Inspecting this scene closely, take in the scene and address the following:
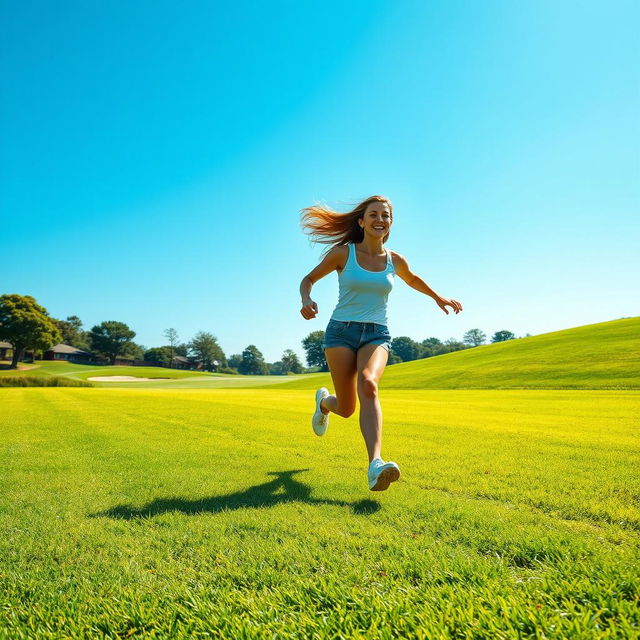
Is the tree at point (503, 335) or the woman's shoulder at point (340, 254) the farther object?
the tree at point (503, 335)

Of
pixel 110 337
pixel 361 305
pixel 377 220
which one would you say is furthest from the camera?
pixel 110 337

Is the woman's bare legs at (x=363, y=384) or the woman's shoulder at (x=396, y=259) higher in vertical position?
the woman's shoulder at (x=396, y=259)

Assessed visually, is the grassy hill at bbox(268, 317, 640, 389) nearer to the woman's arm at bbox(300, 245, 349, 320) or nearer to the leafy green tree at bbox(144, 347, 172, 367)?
the woman's arm at bbox(300, 245, 349, 320)

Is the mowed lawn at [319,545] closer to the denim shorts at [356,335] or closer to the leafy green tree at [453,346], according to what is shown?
the denim shorts at [356,335]

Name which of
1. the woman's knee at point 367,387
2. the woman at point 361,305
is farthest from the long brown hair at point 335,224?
the woman's knee at point 367,387

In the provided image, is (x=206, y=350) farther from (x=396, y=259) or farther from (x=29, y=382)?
(x=396, y=259)

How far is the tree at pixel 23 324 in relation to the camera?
2911 inches

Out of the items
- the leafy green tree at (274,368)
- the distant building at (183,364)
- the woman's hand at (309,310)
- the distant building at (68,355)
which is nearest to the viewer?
the woman's hand at (309,310)

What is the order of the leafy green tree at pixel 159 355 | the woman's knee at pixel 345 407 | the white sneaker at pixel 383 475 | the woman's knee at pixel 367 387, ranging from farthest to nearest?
the leafy green tree at pixel 159 355 → the woman's knee at pixel 345 407 → the woman's knee at pixel 367 387 → the white sneaker at pixel 383 475

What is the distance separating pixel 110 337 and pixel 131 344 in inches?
394

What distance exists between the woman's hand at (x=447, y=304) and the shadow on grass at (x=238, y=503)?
3.02 m

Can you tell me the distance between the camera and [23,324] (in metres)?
74.4

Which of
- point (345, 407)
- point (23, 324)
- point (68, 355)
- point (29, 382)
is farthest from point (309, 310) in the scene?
point (68, 355)

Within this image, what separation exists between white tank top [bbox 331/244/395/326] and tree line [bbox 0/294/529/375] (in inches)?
3340
